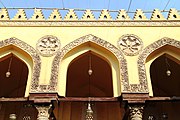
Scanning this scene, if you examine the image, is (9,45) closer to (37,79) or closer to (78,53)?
(37,79)

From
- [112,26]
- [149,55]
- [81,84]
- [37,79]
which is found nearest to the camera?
[37,79]

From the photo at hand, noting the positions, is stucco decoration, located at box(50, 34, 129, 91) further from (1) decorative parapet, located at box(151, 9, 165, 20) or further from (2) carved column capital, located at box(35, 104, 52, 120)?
(1) decorative parapet, located at box(151, 9, 165, 20)

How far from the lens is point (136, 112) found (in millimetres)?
6230

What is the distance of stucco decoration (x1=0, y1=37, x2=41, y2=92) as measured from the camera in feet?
21.9

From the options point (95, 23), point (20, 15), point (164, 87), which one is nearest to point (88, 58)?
point (95, 23)

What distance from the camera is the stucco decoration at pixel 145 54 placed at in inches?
262

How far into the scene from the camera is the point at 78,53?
298 inches

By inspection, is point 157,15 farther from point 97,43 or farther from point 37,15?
point 37,15

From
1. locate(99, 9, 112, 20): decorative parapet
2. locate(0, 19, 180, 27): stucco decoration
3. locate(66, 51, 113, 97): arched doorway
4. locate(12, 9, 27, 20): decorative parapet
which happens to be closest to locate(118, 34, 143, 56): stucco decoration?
locate(0, 19, 180, 27): stucco decoration

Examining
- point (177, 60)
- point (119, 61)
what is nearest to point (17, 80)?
point (119, 61)

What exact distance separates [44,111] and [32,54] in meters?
1.74

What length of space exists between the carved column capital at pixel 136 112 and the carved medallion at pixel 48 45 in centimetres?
261

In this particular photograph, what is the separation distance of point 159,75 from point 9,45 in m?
4.98

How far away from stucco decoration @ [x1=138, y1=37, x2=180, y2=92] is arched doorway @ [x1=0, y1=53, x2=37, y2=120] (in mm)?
3680
